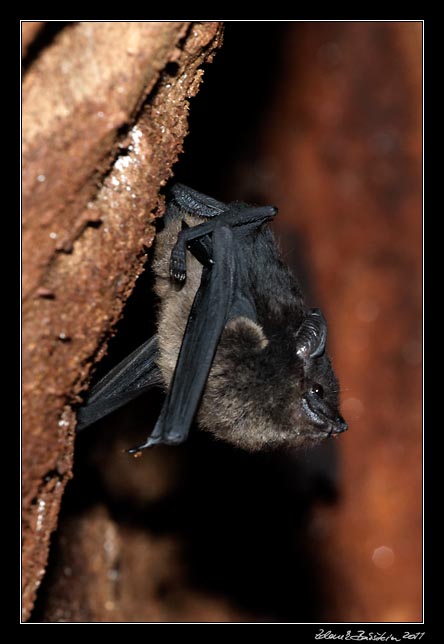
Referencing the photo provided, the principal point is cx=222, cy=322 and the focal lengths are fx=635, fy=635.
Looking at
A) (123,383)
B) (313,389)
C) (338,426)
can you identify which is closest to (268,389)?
(313,389)

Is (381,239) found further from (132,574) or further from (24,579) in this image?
(24,579)

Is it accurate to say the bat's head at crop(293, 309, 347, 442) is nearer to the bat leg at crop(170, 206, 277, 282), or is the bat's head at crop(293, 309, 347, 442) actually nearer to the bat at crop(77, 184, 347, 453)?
the bat at crop(77, 184, 347, 453)

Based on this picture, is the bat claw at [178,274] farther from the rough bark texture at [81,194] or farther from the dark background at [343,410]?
the dark background at [343,410]

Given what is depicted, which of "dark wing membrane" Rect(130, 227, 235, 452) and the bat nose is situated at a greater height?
"dark wing membrane" Rect(130, 227, 235, 452)

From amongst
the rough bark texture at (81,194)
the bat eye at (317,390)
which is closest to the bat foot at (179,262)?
the rough bark texture at (81,194)

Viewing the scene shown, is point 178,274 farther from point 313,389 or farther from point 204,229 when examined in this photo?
point 313,389

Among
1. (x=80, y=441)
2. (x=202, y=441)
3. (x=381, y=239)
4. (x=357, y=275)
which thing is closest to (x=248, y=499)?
(x=202, y=441)

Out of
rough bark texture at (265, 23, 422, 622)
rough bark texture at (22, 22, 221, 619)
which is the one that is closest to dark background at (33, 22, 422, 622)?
rough bark texture at (265, 23, 422, 622)
